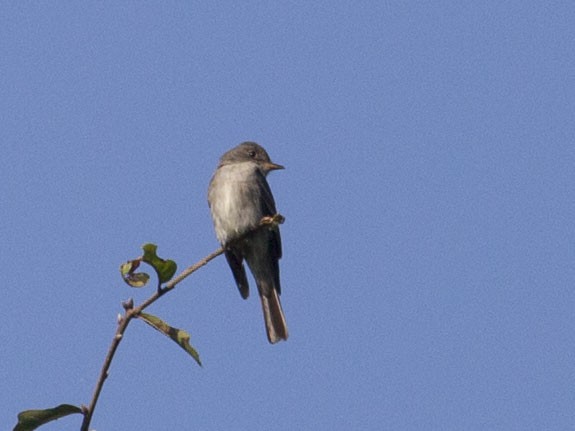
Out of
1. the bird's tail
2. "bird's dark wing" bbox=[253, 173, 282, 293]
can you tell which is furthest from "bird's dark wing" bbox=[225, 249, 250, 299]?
"bird's dark wing" bbox=[253, 173, 282, 293]

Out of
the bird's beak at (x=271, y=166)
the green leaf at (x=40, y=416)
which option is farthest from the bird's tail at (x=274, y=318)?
the green leaf at (x=40, y=416)

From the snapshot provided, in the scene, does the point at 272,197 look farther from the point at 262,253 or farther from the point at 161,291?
the point at 161,291

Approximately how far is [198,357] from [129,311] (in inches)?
13.1

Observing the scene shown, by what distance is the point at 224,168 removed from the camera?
9.20 metres

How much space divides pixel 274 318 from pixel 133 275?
524 centimetres

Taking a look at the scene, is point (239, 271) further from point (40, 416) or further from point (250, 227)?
point (40, 416)

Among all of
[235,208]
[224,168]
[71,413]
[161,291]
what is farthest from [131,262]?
[224,168]

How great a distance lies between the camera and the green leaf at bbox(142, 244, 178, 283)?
2.96m

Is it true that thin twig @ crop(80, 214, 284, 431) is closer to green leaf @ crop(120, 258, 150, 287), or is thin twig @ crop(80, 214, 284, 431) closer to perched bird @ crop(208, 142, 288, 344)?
green leaf @ crop(120, 258, 150, 287)

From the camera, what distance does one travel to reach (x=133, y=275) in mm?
3119

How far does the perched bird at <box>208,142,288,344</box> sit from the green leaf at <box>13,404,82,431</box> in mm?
5729

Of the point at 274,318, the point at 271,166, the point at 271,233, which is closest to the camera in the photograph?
the point at 274,318

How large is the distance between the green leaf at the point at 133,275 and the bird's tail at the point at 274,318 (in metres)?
4.94

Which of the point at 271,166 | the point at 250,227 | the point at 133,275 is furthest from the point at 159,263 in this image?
the point at 271,166
